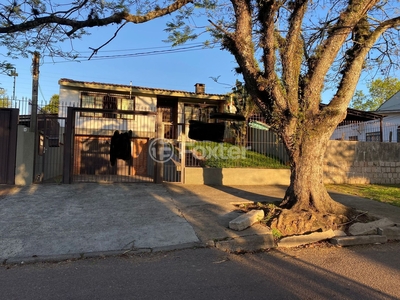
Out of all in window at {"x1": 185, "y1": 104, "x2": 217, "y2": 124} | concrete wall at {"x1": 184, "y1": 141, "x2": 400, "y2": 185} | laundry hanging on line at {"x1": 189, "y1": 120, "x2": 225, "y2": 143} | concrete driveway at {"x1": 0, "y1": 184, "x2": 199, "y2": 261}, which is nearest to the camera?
concrete driveway at {"x1": 0, "y1": 184, "x2": 199, "y2": 261}

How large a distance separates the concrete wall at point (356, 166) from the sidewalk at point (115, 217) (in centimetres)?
200

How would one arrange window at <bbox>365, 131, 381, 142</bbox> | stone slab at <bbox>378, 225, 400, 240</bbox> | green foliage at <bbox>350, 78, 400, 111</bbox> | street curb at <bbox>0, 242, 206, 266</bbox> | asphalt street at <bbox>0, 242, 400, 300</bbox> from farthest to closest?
green foliage at <bbox>350, 78, 400, 111</bbox>, window at <bbox>365, 131, 381, 142</bbox>, stone slab at <bbox>378, 225, 400, 240</bbox>, street curb at <bbox>0, 242, 206, 266</bbox>, asphalt street at <bbox>0, 242, 400, 300</bbox>

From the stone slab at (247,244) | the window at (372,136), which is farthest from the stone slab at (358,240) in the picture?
the window at (372,136)

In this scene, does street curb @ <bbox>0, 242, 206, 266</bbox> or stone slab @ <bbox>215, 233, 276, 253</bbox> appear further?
stone slab @ <bbox>215, 233, 276, 253</bbox>

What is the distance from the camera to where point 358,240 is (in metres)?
5.09

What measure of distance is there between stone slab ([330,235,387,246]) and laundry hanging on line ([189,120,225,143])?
5942 mm

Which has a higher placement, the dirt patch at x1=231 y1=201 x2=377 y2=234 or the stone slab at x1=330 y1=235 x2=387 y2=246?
the dirt patch at x1=231 y1=201 x2=377 y2=234

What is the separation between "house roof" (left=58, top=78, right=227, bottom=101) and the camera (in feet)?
48.3

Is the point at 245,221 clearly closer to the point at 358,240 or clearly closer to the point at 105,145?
the point at 358,240

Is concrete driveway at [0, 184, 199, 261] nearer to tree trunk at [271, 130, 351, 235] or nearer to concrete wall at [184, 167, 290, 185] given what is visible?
concrete wall at [184, 167, 290, 185]

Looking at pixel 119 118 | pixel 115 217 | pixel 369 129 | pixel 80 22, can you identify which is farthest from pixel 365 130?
pixel 80 22

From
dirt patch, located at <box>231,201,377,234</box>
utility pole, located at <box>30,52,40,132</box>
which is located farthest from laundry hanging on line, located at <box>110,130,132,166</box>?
dirt patch, located at <box>231,201,377,234</box>

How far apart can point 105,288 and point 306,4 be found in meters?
6.60

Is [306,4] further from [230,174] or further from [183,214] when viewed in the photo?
[230,174]
